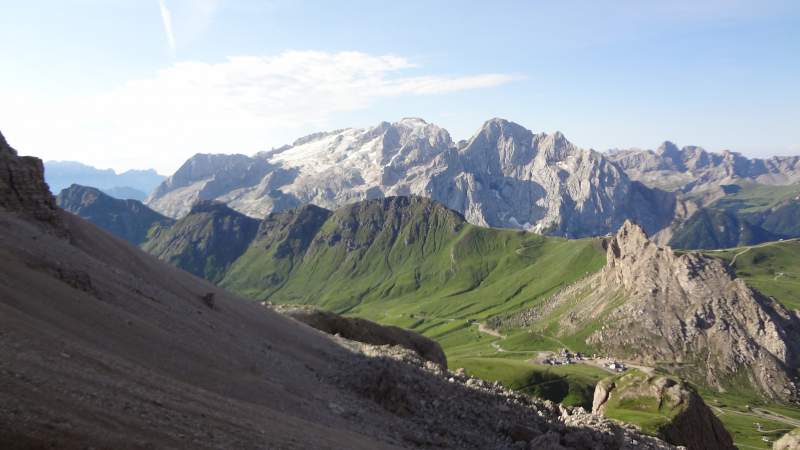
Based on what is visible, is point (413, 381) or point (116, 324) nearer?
point (116, 324)

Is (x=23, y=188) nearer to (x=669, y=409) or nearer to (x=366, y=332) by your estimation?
(x=366, y=332)

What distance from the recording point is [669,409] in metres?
85.9

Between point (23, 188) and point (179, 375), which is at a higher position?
point (23, 188)

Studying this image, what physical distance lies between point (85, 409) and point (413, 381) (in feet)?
109

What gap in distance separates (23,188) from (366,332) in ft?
162

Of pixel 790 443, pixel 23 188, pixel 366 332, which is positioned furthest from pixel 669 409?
pixel 23 188

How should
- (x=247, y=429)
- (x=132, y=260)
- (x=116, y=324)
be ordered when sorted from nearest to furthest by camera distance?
1. (x=247, y=429)
2. (x=116, y=324)
3. (x=132, y=260)

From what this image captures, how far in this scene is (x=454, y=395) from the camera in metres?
52.2

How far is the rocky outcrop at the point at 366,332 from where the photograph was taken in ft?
284

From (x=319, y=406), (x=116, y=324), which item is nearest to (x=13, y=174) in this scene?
(x=116, y=324)

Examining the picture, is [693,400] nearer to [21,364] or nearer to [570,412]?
[570,412]

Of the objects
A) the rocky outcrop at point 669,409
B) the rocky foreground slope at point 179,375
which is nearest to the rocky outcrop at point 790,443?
the rocky outcrop at point 669,409

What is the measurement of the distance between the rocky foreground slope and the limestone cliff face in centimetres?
14

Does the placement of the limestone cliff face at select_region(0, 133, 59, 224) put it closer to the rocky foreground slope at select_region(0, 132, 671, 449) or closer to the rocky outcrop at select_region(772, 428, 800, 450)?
the rocky foreground slope at select_region(0, 132, 671, 449)
